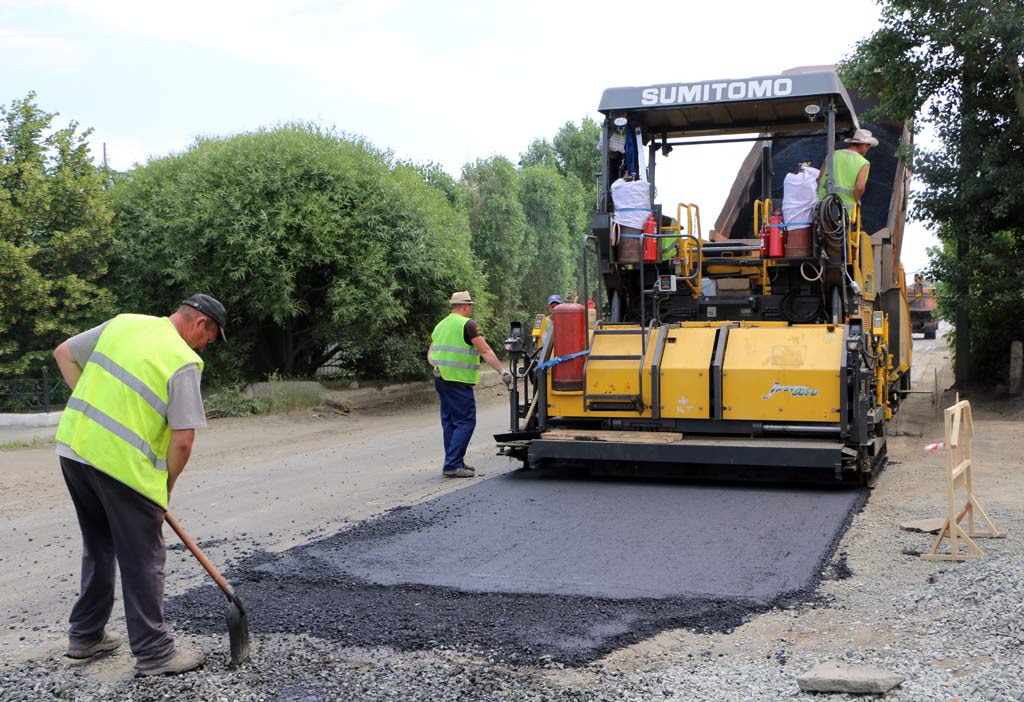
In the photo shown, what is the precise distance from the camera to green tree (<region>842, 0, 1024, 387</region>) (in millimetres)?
12219

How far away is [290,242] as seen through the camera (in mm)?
14570

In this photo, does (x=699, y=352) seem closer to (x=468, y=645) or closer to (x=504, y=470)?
(x=504, y=470)

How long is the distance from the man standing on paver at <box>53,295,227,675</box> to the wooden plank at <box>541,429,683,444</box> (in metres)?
4.34

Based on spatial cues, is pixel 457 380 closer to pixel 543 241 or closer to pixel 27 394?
pixel 27 394

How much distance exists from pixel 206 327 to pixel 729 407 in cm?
→ 470

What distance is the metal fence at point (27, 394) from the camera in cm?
1307

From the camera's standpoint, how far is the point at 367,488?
27.7ft

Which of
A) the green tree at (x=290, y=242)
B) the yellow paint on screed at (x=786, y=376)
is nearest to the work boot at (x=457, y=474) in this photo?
the yellow paint on screed at (x=786, y=376)

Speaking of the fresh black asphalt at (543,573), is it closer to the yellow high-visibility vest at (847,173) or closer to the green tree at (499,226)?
the yellow high-visibility vest at (847,173)

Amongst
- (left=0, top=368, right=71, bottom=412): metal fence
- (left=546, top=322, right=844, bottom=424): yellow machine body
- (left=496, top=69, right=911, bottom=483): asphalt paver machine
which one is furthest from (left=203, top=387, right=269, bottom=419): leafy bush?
(left=546, top=322, right=844, bottom=424): yellow machine body

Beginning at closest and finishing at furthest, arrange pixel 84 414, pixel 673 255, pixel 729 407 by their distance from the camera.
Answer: pixel 84 414 < pixel 729 407 < pixel 673 255

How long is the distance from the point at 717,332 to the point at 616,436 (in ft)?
4.01

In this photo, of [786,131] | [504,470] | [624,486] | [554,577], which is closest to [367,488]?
[504,470]

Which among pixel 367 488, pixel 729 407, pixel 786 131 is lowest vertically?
pixel 367 488
